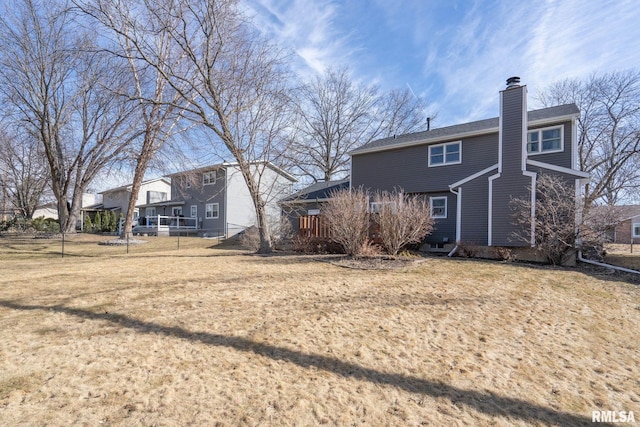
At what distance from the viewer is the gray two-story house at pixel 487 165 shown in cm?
1250

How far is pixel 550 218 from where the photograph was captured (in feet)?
35.0

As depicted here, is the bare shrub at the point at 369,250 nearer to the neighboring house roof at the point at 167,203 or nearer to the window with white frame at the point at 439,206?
the window with white frame at the point at 439,206

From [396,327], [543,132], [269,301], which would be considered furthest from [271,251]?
[543,132]

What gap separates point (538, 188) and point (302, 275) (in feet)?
31.7

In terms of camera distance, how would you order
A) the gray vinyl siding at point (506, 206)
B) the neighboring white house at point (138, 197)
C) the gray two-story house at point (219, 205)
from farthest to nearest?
1. the neighboring white house at point (138, 197)
2. the gray two-story house at point (219, 205)
3. the gray vinyl siding at point (506, 206)

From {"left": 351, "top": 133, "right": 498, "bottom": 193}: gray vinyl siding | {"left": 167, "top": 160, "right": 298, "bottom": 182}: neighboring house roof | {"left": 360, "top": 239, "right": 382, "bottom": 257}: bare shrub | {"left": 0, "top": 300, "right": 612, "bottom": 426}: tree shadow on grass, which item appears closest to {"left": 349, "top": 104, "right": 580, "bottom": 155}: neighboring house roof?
{"left": 351, "top": 133, "right": 498, "bottom": 193}: gray vinyl siding

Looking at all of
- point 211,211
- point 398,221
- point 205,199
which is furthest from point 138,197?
point 398,221

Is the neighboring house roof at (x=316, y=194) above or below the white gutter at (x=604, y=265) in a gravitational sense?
above

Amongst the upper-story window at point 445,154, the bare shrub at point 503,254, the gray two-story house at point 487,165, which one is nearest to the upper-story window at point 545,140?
the gray two-story house at point 487,165

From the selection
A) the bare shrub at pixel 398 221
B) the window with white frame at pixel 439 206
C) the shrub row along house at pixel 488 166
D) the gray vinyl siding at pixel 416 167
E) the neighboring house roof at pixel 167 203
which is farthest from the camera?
the neighboring house roof at pixel 167 203

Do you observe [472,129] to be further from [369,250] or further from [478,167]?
[369,250]

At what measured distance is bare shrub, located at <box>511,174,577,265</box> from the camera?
10.3 m

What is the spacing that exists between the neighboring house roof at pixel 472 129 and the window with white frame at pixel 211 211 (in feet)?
42.1

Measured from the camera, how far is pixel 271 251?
12.7 metres
